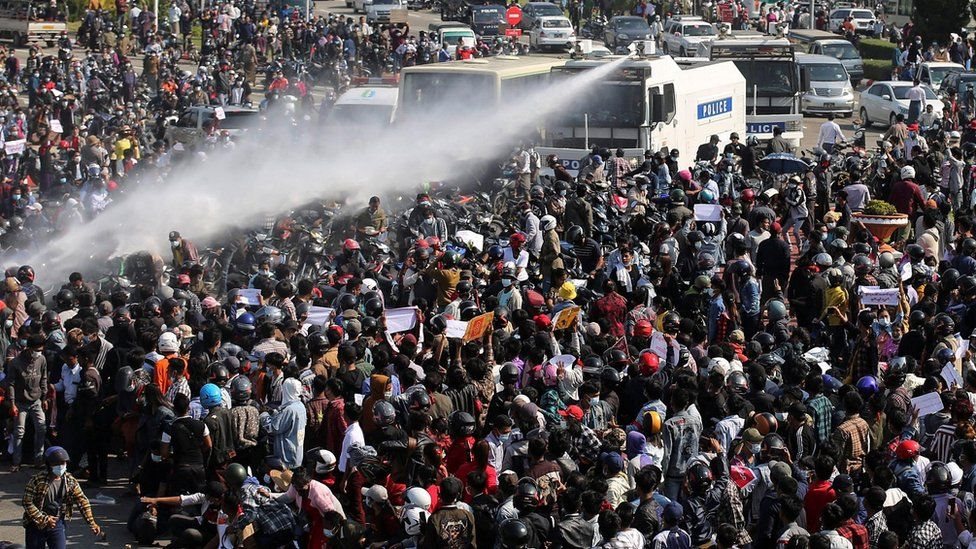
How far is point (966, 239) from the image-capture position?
16.2m

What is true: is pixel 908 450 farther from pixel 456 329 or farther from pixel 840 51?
pixel 840 51

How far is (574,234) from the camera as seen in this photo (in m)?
18.6

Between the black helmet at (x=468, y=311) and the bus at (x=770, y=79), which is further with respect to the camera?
the bus at (x=770, y=79)

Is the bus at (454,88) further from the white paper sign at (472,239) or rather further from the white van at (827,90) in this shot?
the white van at (827,90)

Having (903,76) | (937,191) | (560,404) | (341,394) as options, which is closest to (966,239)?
(937,191)

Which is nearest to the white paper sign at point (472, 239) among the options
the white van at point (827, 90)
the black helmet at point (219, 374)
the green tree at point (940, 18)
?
the black helmet at point (219, 374)

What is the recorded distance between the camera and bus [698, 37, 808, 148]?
29.6 metres

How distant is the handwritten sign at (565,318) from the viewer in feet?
47.0

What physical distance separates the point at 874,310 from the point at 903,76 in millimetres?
28746

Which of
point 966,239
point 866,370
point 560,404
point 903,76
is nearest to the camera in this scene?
point 560,404

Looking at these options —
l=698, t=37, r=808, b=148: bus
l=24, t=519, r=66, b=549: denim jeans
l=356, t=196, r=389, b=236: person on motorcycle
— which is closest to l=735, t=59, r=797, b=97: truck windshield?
l=698, t=37, r=808, b=148: bus

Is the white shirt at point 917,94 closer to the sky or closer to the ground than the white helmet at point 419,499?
closer to the ground

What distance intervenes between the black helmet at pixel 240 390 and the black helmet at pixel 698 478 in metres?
4.02

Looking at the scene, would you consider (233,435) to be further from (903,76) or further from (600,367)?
(903,76)
